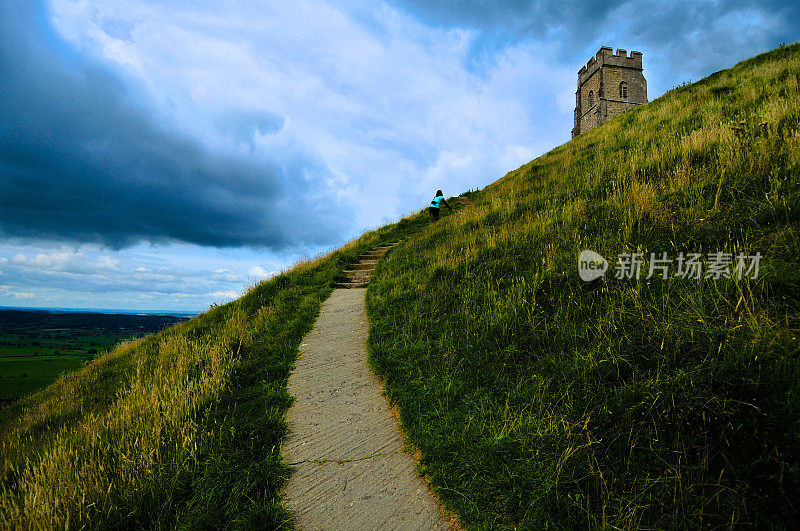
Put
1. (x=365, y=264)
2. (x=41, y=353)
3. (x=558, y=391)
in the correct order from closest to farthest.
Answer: (x=558, y=391)
(x=365, y=264)
(x=41, y=353)

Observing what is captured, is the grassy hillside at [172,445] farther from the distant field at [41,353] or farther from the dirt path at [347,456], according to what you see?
the distant field at [41,353]

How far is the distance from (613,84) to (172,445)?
4972 cm

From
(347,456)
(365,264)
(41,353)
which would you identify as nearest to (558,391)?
(347,456)

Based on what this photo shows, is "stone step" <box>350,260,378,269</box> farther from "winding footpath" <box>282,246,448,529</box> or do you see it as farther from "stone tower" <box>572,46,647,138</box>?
"stone tower" <box>572,46,647,138</box>

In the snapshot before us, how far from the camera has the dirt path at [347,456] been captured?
8.98ft

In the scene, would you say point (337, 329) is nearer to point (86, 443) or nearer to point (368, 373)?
point (368, 373)

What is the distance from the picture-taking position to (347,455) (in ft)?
11.3

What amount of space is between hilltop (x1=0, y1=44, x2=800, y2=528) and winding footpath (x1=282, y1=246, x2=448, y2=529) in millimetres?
186

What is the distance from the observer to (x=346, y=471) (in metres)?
3.22

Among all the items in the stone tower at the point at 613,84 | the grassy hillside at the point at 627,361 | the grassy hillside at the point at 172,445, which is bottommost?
the grassy hillside at the point at 172,445

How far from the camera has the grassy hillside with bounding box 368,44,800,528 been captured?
2221 mm

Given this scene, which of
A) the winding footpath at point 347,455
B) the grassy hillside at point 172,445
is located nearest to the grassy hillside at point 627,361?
the winding footpath at point 347,455

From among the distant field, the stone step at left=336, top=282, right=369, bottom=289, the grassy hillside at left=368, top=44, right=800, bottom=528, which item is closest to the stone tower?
the grassy hillside at left=368, top=44, right=800, bottom=528

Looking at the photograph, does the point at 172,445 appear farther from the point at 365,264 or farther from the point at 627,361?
the point at 365,264
